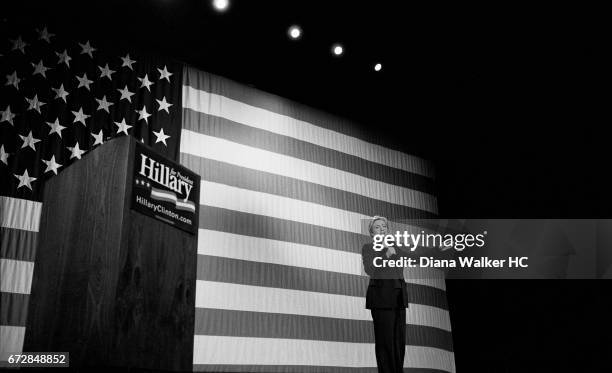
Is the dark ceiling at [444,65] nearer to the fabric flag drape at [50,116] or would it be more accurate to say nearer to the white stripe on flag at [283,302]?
the fabric flag drape at [50,116]

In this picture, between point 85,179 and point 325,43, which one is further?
point 325,43

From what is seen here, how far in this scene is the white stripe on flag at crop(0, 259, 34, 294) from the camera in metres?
3.76

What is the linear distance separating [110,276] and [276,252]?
3.65 metres

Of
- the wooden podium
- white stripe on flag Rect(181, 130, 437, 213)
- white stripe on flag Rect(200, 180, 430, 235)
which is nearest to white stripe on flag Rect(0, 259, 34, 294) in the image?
white stripe on flag Rect(200, 180, 430, 235)

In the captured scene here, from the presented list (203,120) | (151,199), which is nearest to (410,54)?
(203,120)

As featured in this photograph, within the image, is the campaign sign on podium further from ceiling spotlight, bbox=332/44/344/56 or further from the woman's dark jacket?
ceiling spotlight, bbox=332/44/344/56

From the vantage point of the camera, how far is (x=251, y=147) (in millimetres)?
5277

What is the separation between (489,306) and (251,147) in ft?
9.82

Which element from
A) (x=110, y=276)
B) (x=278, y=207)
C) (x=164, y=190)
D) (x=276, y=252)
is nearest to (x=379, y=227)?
(x=276, y=252)

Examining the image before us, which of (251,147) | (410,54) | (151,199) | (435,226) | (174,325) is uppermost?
(410,54)

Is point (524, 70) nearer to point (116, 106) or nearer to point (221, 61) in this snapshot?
point (221, 61)

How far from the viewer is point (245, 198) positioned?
A: 16.6ft

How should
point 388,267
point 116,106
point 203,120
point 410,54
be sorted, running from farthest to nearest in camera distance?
point 410,54
point 203,120
point 116,106
point 388,267

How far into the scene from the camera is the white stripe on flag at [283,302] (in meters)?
4.58
